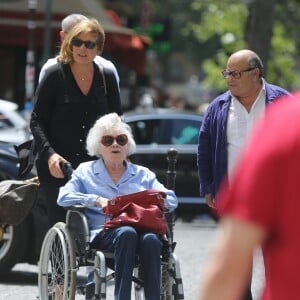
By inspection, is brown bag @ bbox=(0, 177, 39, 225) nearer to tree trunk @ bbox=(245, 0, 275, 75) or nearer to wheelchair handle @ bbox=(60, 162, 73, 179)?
wheelchair handle @ bbox=(60, 162, 73, 179)

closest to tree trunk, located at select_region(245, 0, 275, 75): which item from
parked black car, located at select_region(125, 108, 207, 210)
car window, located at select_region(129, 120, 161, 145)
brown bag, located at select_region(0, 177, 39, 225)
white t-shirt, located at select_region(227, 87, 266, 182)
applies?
parked black car, located at select_region(125, 108, 207, 210)

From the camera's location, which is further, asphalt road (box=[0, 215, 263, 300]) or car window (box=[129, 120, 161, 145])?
Result: car window (box=[129, 120, 161, 145])

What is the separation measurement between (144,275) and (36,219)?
103 inches

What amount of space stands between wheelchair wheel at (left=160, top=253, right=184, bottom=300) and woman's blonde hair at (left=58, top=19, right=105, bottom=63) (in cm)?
149

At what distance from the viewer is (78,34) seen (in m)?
6.55

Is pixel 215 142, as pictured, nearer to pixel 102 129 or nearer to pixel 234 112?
pixel 234 112

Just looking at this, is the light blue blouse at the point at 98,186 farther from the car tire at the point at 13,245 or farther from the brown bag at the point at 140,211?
the car tire at the point at 13,245

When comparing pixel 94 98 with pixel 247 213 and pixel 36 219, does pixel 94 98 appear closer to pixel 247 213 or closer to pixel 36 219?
pixel 36 219

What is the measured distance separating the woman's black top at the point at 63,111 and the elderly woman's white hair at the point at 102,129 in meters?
0.30

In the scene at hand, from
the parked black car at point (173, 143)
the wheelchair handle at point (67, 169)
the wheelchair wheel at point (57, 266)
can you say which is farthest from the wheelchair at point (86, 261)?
the parked black car at point (173, 143)

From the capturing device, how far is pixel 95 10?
26.1m

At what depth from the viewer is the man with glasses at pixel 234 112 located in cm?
599

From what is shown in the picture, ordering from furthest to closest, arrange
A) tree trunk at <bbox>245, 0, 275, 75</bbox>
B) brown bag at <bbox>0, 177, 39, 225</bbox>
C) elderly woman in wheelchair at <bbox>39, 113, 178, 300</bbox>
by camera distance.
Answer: tree trunk at <bbox>245, 0, 275, 75</bbox> < brown bag at <bbox>0, 177, 39, 225</bbox> < elderly woman in wheelchair at <bbox>39, 113, 178, 300</bbox>

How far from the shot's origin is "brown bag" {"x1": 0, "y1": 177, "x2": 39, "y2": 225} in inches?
264
